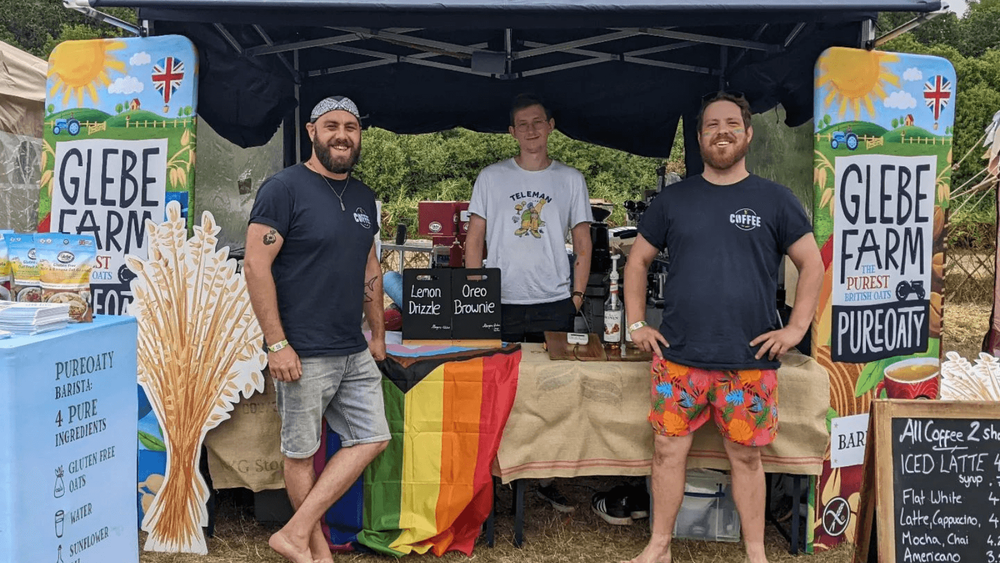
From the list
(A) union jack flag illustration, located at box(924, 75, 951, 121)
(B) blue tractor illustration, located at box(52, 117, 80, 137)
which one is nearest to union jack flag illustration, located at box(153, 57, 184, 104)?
(B) blue tractor illustration, located at box(52, 117, 80, 137)

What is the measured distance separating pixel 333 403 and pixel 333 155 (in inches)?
35.0

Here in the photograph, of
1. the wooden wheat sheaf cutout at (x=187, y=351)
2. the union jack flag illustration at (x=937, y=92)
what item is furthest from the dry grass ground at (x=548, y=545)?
the union jack flag illustration at (x=937, y=92)

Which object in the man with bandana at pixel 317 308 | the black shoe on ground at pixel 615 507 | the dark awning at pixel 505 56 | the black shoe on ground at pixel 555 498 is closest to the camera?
the man with bandana at pixel 317 308

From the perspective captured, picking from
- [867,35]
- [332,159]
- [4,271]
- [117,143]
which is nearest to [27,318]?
[4,271]

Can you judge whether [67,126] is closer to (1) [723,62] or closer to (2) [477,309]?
(2) [477,309]

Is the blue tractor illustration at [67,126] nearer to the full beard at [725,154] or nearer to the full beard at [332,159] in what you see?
the full beard at [332,159]

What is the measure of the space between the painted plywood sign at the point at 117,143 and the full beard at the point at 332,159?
2.61ft

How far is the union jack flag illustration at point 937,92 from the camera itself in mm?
3326

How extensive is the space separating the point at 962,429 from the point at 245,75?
11.5 feet

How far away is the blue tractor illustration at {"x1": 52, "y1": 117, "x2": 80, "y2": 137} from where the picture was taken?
10.7 ft

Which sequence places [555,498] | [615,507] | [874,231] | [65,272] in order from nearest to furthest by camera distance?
[65,272]
[874,231]
[615,507]
[555,498]

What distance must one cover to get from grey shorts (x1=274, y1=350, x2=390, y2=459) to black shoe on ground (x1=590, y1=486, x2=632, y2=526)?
3.79ft

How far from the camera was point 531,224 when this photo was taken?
3623 millimetres

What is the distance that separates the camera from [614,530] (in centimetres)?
355
